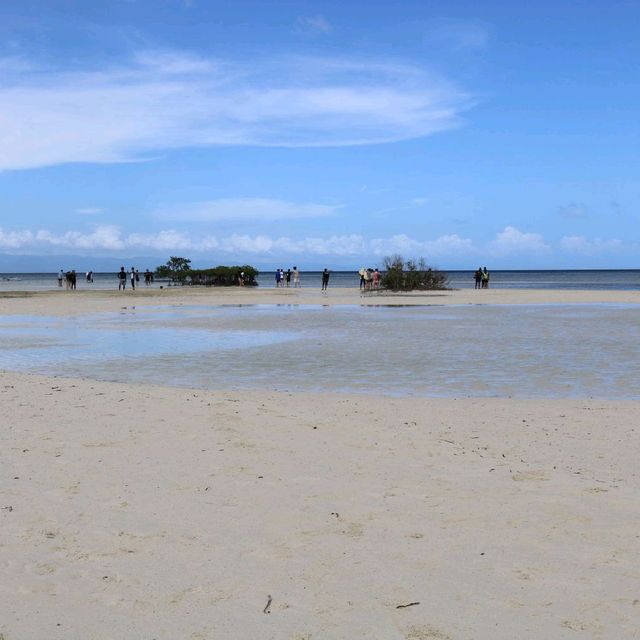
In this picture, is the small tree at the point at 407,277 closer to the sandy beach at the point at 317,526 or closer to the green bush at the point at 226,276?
the green bush at the point at 226,276

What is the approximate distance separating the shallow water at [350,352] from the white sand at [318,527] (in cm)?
381

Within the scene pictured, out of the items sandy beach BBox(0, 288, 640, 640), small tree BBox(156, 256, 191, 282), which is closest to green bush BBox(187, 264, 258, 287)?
small tree BBox(156, 256, 191, 282)

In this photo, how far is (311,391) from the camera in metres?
12.8

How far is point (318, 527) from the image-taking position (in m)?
5.89

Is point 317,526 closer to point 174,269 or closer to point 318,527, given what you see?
point 318,527

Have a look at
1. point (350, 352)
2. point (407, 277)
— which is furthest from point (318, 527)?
point (407, 277)

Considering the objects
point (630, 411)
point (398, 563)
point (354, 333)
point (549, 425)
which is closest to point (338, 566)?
point (398, 563)

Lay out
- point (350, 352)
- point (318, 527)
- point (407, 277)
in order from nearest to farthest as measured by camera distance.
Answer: point (318, 527), point (350, 352), point (407, 277)

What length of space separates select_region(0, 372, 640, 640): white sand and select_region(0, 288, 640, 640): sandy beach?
20mm

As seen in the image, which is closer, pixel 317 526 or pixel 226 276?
pixel 317 526

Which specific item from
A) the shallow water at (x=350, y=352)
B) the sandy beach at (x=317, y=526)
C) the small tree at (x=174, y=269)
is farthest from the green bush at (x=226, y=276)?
the sandy beach at (x=317, y=526)

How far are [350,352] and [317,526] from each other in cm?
1291

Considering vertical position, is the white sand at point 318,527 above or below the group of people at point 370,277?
below

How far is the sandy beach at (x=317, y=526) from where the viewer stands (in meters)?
4.45
